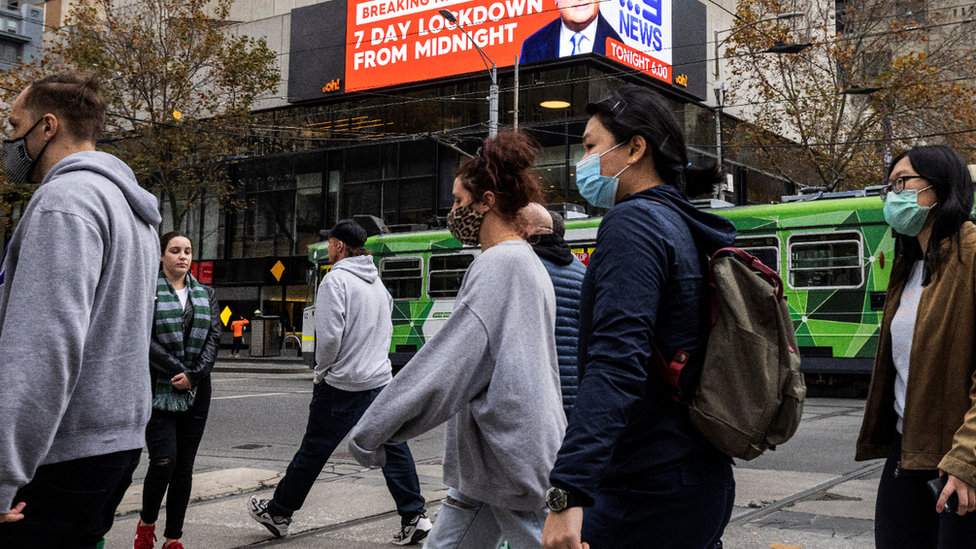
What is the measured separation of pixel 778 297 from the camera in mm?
2248

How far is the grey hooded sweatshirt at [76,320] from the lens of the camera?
221 centimetres

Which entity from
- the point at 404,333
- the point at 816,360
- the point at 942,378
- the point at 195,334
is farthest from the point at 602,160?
the point at 404,333

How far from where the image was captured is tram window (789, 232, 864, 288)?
15625mm

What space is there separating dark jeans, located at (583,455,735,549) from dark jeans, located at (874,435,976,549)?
1.10m

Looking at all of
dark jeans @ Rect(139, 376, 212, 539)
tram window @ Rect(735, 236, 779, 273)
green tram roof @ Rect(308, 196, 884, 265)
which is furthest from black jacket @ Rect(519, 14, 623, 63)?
dark jeans @ Rect(139, 376, 212, 539)

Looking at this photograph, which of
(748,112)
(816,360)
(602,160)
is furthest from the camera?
(748,112)

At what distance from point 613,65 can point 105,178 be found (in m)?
26.8

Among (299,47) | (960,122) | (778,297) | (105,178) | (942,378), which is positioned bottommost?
(942,378)

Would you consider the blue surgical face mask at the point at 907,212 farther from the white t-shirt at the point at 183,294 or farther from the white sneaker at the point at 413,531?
the white t-shirt at the point at 183,294

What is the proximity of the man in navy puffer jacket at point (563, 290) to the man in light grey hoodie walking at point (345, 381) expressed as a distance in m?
2.10

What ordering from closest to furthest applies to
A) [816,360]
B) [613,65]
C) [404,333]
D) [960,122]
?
[816,360] → [404,333] → [960,122] → [613,65]

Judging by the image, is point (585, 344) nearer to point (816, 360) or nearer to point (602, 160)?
point (602, 160)

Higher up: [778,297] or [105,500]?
[778,297]

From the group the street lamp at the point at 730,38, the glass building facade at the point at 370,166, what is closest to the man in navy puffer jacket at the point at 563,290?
the street lamp at the point at 730,38
